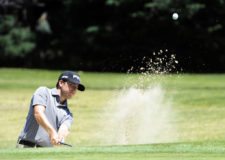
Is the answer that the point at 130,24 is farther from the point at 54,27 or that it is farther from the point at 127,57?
the point at 54,27

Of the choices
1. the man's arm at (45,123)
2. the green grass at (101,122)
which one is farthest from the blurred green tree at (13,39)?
the man's arm at (45,123)

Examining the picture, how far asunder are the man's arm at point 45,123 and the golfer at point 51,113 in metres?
0.10

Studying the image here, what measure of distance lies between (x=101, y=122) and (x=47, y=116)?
828 cm

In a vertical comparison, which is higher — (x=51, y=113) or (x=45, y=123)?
(x=51, y=113)

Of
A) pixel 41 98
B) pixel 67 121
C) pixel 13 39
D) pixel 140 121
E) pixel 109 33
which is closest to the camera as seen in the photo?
pixel 41 98

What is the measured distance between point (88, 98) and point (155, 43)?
18188 millimetres

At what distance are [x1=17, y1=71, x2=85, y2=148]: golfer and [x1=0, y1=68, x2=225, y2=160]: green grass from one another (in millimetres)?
388

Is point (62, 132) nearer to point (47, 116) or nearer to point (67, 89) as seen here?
point (47, 116)

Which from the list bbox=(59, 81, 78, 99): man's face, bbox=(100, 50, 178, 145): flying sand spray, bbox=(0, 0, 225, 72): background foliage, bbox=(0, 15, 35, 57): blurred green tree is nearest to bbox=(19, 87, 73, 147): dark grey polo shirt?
bbox=(59, 81, 78, 99): man's face

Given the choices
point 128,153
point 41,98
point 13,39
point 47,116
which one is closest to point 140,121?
point 47,116

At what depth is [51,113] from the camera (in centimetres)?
995

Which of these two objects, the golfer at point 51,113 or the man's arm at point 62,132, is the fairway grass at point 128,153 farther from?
the golfer at point 51,113

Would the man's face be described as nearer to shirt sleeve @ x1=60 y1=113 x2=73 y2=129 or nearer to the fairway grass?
shirt sleeve @ x1=60 y1=113 x2=73 y2=129

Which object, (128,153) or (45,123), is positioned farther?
(45,123)
